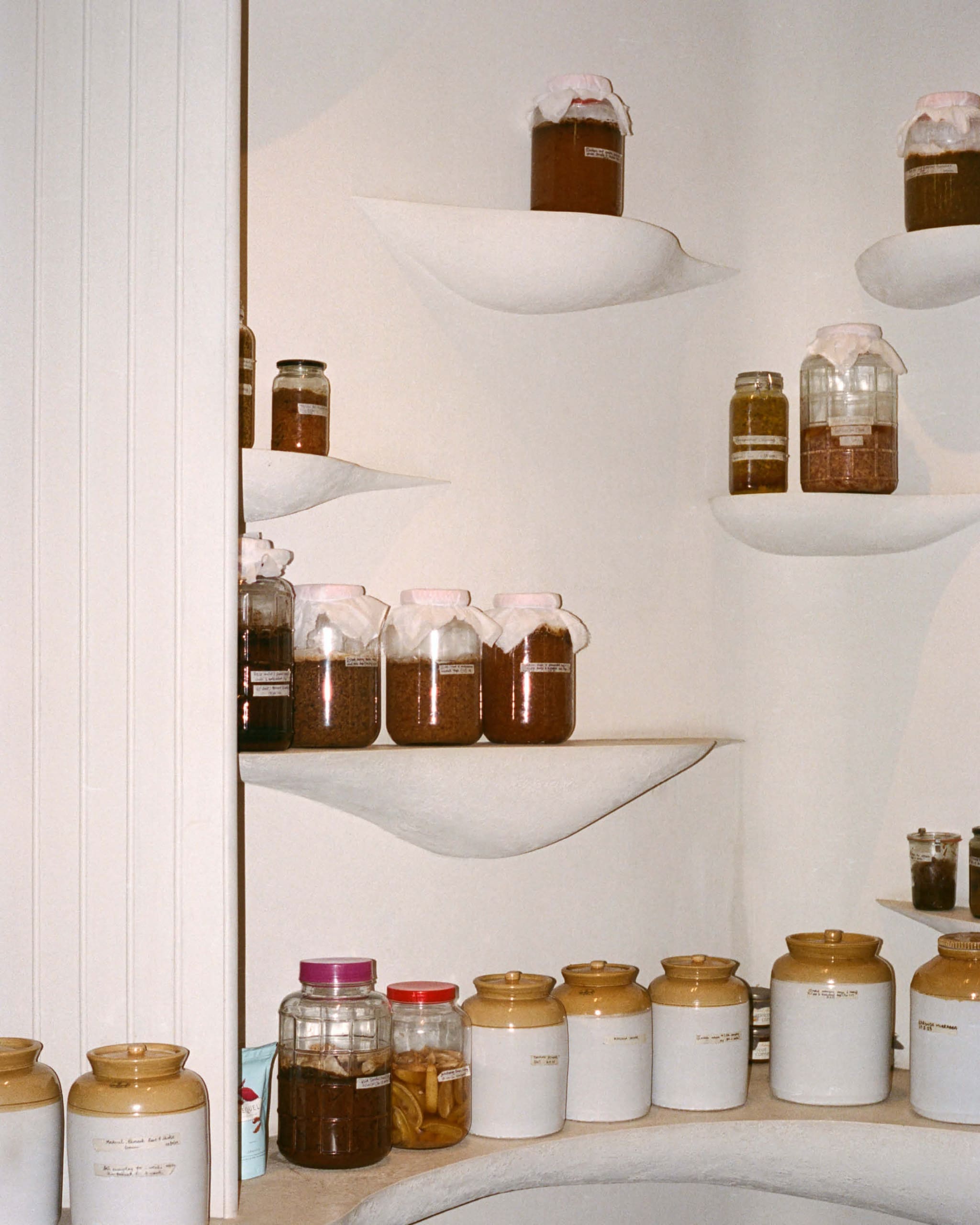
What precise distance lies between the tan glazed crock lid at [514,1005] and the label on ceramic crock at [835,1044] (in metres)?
0.31

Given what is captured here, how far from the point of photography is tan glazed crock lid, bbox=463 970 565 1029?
1.46 meters

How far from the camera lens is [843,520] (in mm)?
1666

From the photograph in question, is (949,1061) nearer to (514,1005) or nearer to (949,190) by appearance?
(514,1005)

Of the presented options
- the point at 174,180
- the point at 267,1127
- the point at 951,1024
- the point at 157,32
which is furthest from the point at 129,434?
the point at 951,1024

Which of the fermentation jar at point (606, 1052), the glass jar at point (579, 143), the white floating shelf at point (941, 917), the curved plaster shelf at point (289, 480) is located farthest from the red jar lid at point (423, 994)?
the glass jar at point (579, 143)

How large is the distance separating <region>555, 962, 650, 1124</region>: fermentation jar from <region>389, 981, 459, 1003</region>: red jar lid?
0.16 meters

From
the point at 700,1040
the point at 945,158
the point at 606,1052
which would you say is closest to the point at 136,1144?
the point at 606,1052

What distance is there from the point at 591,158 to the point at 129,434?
0.71m

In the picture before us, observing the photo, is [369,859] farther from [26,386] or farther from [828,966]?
[26,386]

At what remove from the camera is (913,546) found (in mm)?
1764

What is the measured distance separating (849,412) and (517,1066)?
0.94 m

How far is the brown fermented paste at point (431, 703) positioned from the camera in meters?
1.45

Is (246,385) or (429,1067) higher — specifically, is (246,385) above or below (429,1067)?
above

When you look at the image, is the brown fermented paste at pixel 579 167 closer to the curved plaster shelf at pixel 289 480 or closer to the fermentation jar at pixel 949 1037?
the curved plaster shelf at pixel 289 480
